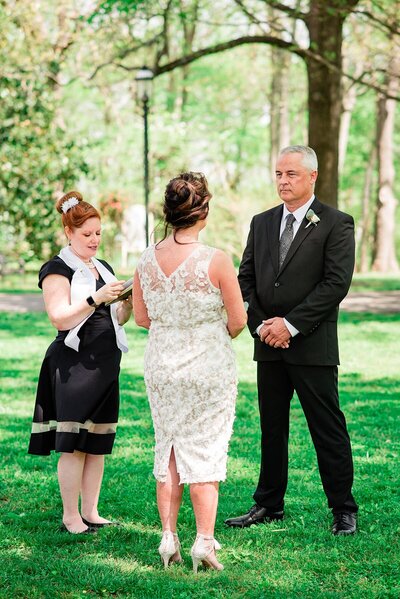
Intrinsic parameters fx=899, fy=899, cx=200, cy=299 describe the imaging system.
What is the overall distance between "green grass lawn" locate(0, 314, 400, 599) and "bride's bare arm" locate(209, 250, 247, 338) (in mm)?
1302

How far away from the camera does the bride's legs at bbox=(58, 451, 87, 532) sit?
530 centimetres

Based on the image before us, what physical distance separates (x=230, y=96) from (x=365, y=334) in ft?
102

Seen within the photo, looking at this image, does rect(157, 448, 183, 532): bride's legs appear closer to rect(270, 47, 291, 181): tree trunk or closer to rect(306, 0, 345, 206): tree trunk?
rect(306, 0, 345, 206): tree trunk

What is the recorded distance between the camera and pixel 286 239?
537 cm

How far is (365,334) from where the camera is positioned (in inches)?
575

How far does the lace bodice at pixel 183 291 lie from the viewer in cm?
441

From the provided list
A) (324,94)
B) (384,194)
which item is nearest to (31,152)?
(324,94)

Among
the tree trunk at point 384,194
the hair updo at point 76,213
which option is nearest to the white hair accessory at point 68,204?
the hair updo at point 76,213

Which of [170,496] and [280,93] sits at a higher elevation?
[280,93]

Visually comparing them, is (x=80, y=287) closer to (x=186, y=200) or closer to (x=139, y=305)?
(x=139, y=305)

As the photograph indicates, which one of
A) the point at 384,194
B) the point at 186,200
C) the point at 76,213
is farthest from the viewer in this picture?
the point at 384,194

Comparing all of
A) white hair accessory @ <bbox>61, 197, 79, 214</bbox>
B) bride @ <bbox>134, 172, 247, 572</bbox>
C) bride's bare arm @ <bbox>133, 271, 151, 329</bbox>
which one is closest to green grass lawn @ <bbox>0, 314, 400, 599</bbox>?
bride @ <bbox>134, 172, 247, 572</bbox>

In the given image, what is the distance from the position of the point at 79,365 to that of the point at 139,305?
76 cm

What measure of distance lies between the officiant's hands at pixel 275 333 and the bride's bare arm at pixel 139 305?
32.4 inches
